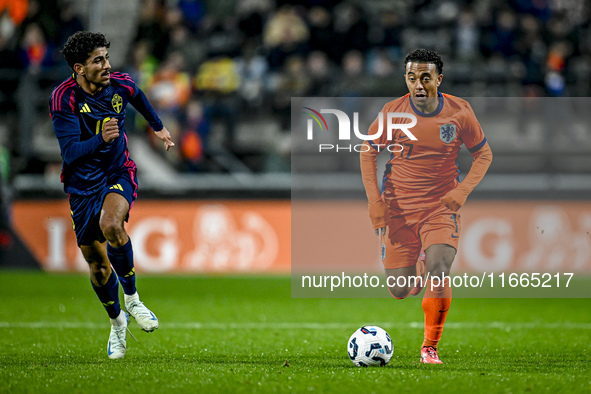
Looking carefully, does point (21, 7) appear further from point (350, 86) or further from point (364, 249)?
point (364, 249)

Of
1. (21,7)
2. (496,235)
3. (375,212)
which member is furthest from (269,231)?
(375,212)

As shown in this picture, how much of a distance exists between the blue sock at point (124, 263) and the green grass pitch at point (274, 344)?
1.85ft

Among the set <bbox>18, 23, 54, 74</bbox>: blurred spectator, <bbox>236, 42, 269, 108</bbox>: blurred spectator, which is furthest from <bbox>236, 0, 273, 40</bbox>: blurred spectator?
<bbox>18, 23, 54, 74</bbox>: blurred spectator

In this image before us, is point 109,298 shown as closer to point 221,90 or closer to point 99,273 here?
point 99,273

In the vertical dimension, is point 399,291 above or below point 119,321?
above

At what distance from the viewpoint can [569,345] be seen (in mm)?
7141

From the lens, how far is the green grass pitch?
518 cm

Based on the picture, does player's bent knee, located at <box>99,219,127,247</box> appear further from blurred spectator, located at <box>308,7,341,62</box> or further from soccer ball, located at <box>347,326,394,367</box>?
blurred spectator, located at <box>308,7,341,62</box>

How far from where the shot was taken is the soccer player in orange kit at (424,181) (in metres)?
6.11

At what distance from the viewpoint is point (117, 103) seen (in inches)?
250

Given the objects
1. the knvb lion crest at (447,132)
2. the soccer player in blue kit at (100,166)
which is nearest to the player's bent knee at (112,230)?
the soccer player in blue kit at (100,166)

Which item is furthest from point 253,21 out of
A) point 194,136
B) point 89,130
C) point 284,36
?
point 89,130

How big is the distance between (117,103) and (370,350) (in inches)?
105

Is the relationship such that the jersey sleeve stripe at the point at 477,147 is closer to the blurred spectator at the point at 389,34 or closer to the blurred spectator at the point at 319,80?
the blurred spectator at the point at 319,80
